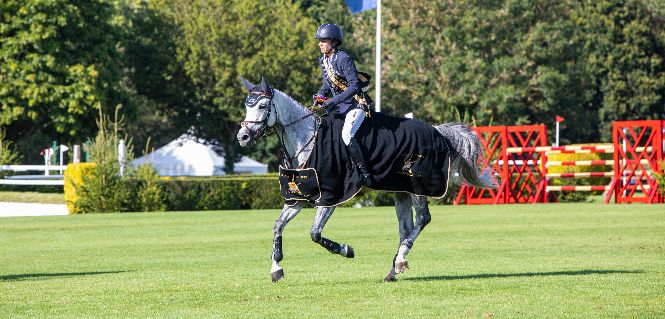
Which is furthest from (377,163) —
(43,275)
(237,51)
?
(237,51)

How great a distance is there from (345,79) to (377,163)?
1048mm

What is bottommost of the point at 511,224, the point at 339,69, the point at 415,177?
the point at 511,224

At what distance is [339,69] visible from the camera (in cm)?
1402

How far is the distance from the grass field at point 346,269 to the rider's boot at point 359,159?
Result: 1.17 metres

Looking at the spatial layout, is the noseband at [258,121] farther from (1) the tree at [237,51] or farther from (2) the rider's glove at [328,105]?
(1) the tree at [237,51]

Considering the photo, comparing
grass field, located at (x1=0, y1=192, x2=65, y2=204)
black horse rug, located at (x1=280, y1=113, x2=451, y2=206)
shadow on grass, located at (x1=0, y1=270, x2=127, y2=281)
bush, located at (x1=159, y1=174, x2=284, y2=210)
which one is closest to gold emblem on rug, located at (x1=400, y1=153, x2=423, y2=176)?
black horse rug, located at (x1=280, y1=113, x2=451, y2=206)

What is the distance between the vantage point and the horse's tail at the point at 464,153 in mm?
15211

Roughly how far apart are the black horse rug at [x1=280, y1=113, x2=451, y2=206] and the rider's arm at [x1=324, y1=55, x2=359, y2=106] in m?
0.26

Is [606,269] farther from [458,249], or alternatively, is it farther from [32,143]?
[32,143]

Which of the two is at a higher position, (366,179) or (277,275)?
(366,179)

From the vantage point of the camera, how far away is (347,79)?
1398 cm

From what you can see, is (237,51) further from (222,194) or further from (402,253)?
(402,253)

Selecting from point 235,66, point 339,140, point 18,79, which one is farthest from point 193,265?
point 235,66

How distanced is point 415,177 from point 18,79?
4518 cm
